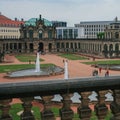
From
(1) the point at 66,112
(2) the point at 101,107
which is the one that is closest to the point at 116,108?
(2) the point at 101,107

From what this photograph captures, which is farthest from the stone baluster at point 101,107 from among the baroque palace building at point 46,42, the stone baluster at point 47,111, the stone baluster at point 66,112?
the baroque palace building at point 46,42

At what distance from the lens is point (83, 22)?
649ft

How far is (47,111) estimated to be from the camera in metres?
5.27

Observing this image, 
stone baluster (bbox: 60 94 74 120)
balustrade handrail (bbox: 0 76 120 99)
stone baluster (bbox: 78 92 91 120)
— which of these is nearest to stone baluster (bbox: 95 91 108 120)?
balustrade handrail (bbox: 0 76 120 99)

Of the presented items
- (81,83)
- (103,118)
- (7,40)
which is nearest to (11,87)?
(81,83)

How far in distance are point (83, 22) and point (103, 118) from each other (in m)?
194

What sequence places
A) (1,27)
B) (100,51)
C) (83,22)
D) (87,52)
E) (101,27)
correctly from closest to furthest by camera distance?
(100,51) < (87,52) < (1,27) < (101,27) < (83,22)

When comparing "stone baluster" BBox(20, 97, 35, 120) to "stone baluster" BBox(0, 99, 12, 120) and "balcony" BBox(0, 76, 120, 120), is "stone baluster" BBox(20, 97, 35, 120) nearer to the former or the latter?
"balcony" BBox(0, 76, 120, 120)

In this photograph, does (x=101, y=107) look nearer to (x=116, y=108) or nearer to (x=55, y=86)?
(x=116, y=108)

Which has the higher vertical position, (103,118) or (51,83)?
(51,83)

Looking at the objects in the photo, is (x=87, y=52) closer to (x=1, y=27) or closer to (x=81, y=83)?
(x=1, y=27)

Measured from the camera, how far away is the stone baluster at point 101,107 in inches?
220

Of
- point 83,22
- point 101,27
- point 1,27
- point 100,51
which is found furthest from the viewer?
point 83,22

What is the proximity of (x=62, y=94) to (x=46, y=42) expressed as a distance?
103354 millimetres
